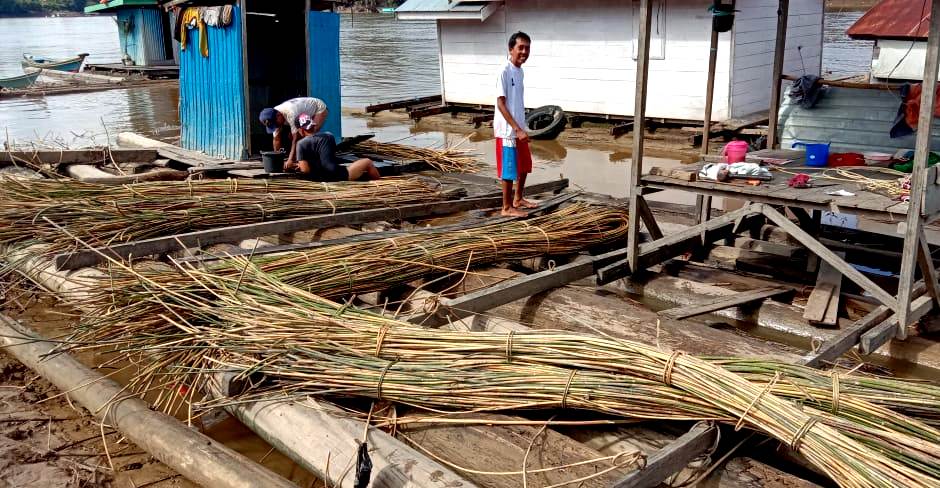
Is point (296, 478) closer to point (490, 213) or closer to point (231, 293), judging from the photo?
point (231, 293)

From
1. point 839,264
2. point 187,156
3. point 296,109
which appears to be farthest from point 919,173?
point 187,156

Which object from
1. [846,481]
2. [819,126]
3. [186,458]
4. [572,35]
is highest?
[572,35]

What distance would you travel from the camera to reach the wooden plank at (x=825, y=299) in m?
4.42

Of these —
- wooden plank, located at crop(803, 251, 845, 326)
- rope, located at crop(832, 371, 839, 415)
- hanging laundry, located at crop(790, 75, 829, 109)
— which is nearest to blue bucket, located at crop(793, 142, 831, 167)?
wooden plank, located at crop(803, 251, 845, 326)

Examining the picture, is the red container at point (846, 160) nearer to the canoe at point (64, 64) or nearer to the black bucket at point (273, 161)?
the black bucket at point (273, 161)

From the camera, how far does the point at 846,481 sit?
241 centimetres

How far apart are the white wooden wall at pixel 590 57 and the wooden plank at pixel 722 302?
7993mm

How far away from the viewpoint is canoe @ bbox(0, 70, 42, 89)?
19298mm

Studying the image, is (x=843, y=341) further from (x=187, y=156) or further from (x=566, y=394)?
(x=187, y=156)

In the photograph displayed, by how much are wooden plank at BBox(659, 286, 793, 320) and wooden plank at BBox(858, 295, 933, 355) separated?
74cm

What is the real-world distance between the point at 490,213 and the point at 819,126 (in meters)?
3.29

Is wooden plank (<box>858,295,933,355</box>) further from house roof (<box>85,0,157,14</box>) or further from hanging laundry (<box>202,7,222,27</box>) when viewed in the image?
house roof (<box>85,0,157,14</box>)

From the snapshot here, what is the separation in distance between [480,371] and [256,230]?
3123 mm

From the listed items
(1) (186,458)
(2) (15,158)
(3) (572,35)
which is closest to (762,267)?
(1) (186,458)
